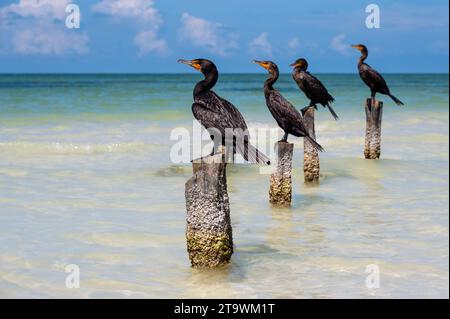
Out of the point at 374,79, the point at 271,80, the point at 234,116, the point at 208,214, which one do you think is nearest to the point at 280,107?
the point at 271,80

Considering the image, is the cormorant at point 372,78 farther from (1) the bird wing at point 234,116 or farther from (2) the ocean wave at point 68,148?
(1) the bird wing at point 234,116

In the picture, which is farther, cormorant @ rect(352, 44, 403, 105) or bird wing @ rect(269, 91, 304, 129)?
cormorant @ rect(352, 44, 403, 105)

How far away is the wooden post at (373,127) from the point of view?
12.6m

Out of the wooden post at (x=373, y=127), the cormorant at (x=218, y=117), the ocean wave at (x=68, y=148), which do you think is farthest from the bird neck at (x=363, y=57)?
the cormorant at (x=218, y=117)

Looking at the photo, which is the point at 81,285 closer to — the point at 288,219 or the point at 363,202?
the point at 288,219

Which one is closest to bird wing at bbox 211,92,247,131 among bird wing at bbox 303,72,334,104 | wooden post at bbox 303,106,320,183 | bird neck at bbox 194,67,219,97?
bird neck at bbox 194,67,219,97

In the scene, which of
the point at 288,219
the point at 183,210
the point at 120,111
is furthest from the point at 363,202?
the point at 120,111

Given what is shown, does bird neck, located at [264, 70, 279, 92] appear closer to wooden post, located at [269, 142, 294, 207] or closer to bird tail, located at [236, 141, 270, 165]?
wooden post, located at [269, 142, 294, 207]

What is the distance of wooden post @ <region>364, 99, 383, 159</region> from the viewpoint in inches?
496

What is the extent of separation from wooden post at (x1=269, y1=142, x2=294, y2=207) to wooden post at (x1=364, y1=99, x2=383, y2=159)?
4.37 meters

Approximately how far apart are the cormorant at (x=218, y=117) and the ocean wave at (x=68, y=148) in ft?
25.6

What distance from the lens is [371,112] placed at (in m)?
12.6

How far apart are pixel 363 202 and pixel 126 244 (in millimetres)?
3412

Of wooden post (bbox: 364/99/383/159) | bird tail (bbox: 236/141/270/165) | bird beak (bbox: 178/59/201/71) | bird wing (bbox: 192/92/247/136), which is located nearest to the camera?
bird tail (bbox: 236/141/270/165)
